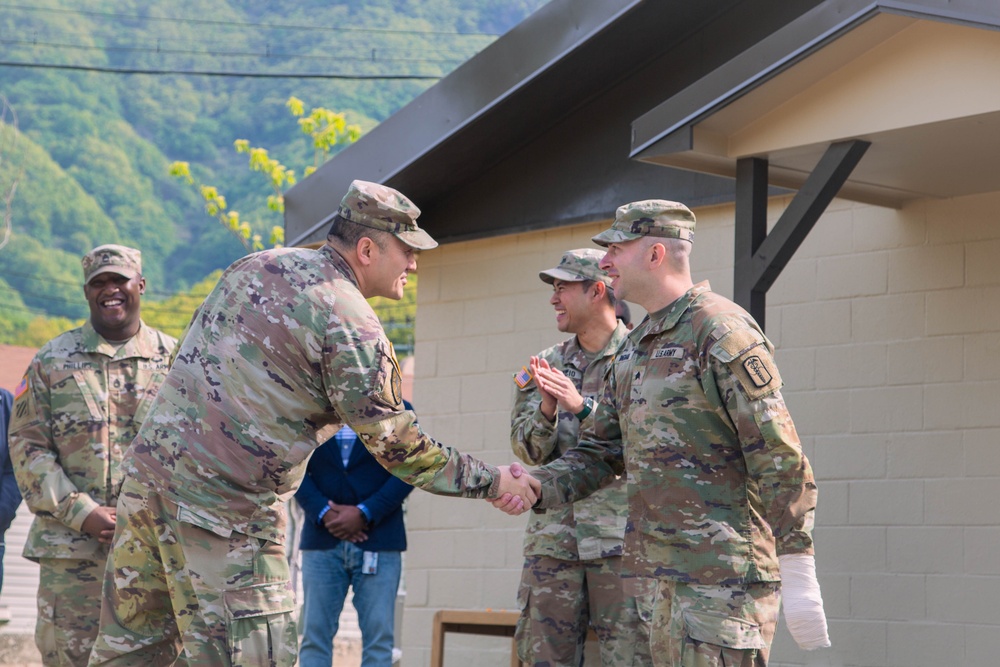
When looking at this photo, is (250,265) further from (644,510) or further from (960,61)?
(960,61)

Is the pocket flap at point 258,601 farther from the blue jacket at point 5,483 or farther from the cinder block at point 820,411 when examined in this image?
the blue jacket at point 5,483

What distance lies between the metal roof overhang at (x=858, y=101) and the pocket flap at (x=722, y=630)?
241 centimetres

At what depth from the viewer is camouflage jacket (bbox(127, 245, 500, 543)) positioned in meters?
4.26

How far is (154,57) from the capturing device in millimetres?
108312

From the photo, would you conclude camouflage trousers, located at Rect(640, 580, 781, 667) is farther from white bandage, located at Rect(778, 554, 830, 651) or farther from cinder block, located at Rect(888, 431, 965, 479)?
cinder block, located at Rect(888, 431, 965, 479)

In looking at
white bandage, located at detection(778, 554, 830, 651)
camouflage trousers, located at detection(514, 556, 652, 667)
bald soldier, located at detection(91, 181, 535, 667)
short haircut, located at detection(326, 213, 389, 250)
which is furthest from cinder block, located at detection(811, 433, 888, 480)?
short haircut, located at detection(326, 213, 389, 250)

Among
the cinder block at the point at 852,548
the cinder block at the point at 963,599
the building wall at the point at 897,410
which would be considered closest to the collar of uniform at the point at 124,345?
the building wall at the point at 897,410

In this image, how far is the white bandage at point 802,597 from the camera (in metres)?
3.95

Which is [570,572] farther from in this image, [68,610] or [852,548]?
[68,610]

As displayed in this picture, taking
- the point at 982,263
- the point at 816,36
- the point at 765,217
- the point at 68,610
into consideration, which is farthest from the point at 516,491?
the point at 982,263

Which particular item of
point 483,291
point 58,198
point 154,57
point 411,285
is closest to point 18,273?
point 58,198

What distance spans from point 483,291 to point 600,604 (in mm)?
3302

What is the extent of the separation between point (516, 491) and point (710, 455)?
0.91 meters

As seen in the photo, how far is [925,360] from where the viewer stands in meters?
6.49
